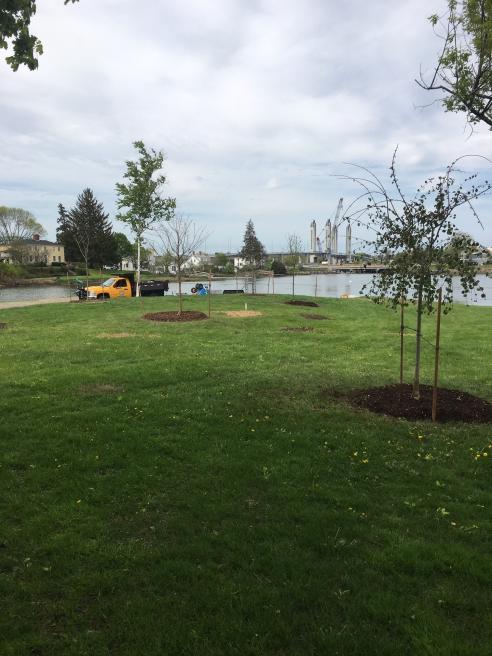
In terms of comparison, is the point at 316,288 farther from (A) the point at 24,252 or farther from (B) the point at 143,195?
(A) the point at 24,252

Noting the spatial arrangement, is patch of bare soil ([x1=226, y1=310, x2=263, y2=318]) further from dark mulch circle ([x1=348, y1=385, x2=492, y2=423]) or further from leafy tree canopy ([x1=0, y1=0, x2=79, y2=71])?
leafy tree canopy ([x1=0, y1=0, x2=79, y2=71])

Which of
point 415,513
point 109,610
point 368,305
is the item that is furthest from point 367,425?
point 368,305

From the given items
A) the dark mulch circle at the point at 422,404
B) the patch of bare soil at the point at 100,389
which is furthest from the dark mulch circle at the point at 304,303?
the patch of bare soil at the point at 100,389

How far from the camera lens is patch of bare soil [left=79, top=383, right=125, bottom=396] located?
24.4 feet

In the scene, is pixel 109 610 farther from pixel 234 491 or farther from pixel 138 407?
pixel 138 407

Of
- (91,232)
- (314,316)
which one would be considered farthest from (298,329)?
(91,232)

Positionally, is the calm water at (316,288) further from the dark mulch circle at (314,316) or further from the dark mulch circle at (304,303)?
the dark mulch circle at (314,316)

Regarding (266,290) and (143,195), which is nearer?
(143,195)


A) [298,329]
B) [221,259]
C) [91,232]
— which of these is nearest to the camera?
[298,329]

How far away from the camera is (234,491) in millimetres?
4305

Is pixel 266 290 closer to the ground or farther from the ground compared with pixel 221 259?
closer to the ground

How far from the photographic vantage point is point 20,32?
5.46m

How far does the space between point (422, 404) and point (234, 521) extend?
13.8 feet

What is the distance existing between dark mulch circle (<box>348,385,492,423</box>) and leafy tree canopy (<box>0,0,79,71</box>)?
20.6ft
